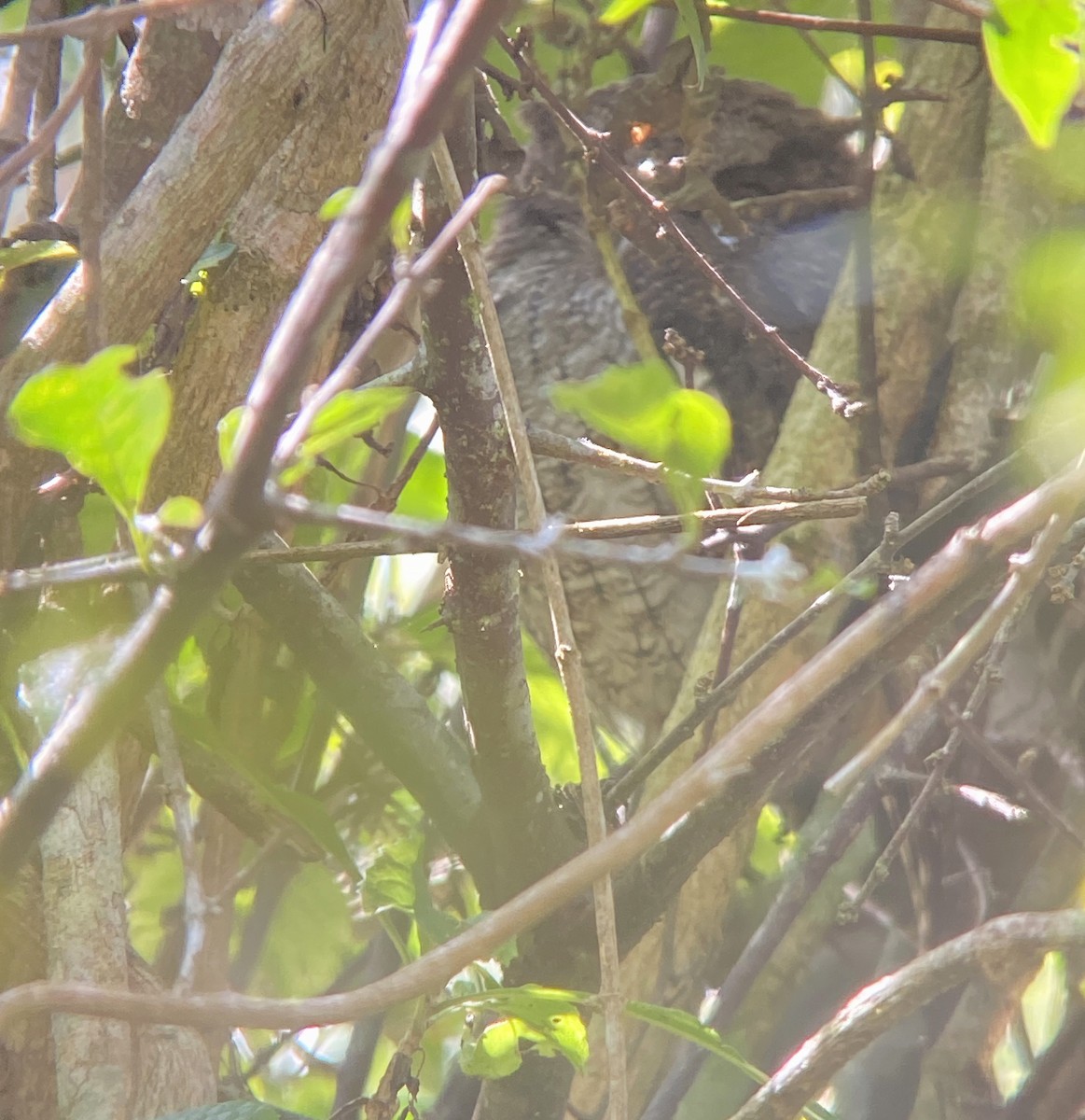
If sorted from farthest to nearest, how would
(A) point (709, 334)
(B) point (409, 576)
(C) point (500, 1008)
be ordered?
(B) point (409, 576)
(A) point (709, 334)
(C) point (500, 1008)

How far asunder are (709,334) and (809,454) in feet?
1.08

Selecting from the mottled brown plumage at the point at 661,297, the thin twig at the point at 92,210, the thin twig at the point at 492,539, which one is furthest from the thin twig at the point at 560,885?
the mottled brown plumage at the point at 661,297

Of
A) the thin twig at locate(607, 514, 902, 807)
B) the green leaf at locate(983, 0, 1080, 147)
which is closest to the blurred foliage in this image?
the green leaf at locate(983, 0, 1080, 147)

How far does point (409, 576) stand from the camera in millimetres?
1697

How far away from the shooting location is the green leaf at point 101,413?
1.42 ft

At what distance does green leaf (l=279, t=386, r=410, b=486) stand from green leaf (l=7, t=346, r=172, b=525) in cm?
5

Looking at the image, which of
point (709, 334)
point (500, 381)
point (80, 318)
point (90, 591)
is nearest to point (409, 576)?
point (709, 334)

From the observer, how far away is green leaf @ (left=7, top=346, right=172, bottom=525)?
0.43 m

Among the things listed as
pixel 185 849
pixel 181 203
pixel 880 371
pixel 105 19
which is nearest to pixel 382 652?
pixel 185 849

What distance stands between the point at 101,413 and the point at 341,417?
0.26 ft

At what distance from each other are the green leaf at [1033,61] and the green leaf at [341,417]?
23 centimetres

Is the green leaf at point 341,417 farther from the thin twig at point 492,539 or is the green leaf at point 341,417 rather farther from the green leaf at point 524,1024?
the green leaf at point 524,1024

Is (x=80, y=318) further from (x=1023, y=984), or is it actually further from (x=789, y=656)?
(x=1023, y=984)

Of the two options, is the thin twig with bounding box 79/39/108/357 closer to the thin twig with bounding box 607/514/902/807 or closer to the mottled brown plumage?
the thin twig with bounding box 607/514/902/807
